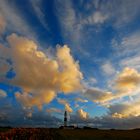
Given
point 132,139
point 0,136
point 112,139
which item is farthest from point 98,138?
point 0,136

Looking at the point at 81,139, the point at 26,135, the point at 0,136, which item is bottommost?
the point at 0,136

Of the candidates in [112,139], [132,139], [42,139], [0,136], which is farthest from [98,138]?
[0,136]

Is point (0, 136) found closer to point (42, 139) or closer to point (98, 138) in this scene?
point (42, 139)

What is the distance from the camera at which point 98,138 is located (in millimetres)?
107500

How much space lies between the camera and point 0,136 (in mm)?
35906

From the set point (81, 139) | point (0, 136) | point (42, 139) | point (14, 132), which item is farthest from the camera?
point (81, 139)

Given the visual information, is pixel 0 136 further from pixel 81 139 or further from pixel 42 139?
pixel 81 139

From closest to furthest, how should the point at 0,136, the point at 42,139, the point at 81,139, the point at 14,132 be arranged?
the point at 0,136 < the point at 14,132 < the point at 42,139 < the point at 81,139

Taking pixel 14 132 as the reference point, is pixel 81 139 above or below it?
above

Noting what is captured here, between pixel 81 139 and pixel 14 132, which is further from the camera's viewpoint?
pixel 81 139

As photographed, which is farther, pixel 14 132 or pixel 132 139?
pixel 132 139

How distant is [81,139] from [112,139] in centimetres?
1132

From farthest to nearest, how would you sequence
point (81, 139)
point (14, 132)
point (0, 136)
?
point (81, 139) → point (14, 132) → point (0, 136)

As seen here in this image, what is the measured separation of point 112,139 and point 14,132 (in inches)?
2587
